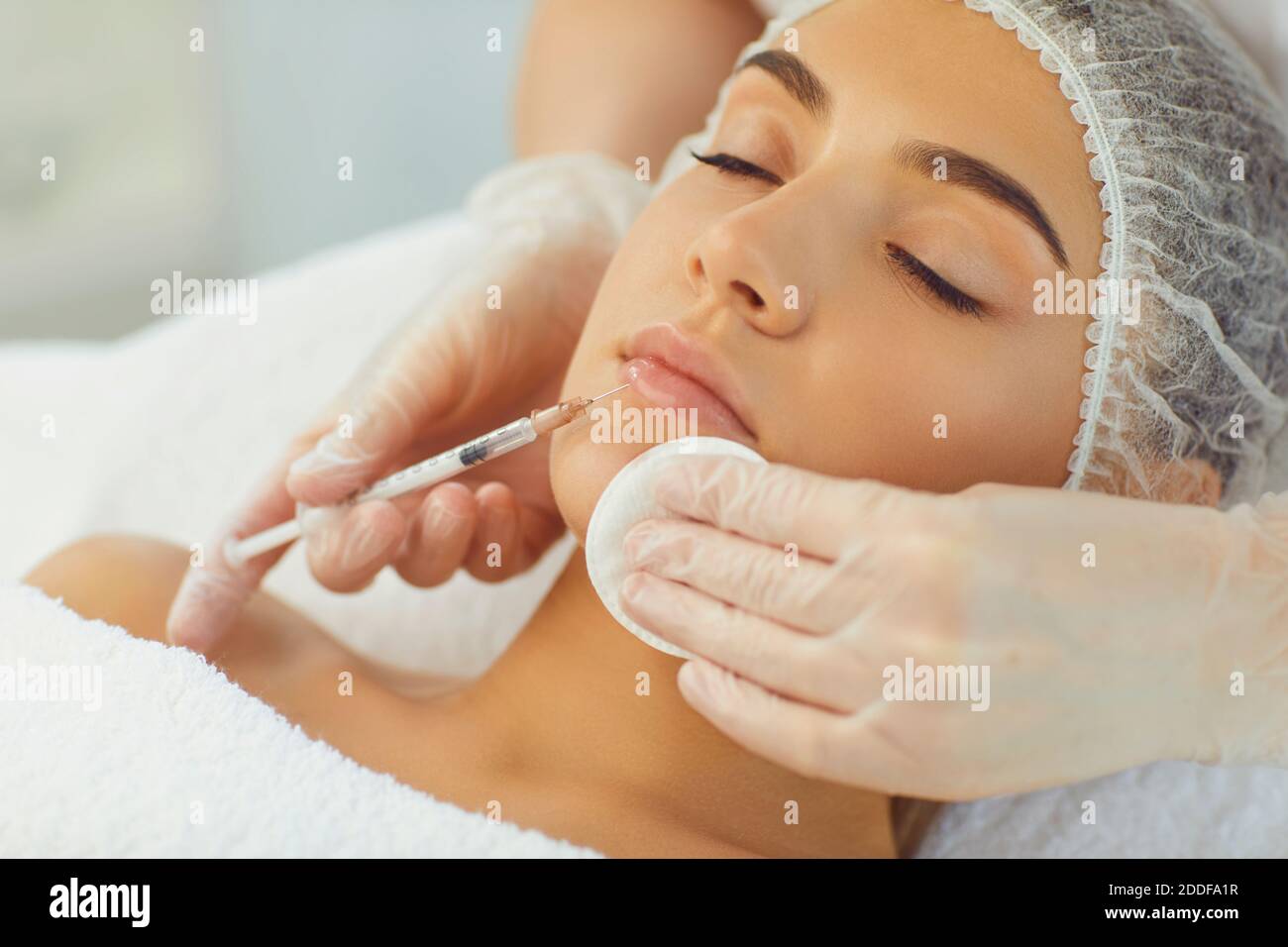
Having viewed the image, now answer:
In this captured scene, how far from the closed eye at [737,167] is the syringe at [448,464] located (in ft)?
0.85

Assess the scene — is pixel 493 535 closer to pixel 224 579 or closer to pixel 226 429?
pixel 224 579

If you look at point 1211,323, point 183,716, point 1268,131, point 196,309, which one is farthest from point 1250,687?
point 196,309

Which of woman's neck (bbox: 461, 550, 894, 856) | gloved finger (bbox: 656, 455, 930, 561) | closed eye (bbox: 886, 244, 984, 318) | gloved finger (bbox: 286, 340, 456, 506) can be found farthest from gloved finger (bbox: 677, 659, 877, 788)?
gloved finger (bbox: 286, 340, 456, 506)

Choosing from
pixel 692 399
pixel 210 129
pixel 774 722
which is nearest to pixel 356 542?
pixel 692 399

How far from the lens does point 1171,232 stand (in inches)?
43.4

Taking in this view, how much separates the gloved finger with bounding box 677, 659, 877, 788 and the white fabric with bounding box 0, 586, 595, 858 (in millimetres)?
182

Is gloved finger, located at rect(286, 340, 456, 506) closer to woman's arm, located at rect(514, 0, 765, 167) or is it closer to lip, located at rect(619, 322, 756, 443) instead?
lip, located at rect(619, 322, 756, 443)

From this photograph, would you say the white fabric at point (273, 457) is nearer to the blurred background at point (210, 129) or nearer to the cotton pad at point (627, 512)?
the cotton pad at point (627, 512)

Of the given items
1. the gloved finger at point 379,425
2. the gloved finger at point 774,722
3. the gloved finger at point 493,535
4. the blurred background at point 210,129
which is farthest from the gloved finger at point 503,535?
the blurred background at point 210,129

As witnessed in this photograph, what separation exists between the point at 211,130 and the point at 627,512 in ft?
8.14

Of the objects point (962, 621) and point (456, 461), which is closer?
point (962, 621)

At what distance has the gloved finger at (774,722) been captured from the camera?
2.83ft

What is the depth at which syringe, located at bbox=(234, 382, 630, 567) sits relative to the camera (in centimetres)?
108

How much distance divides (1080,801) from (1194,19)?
0.85 m
